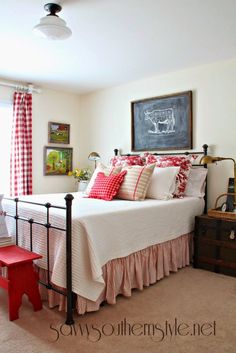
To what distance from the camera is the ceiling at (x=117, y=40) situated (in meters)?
2.19

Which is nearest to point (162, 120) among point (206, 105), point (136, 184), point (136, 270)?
point (206, 105)

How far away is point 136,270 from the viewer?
250 centimetres

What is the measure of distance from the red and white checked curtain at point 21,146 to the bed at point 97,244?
1381 mm

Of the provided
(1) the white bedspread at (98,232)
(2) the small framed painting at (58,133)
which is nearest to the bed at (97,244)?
(1) the white bedspread at (98,232)

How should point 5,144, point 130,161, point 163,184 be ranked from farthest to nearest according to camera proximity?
point 5,144, point 130,161, point 163,184

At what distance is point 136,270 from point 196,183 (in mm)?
1387

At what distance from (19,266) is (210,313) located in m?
1.42

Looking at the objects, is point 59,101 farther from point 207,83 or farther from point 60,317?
point 60,317

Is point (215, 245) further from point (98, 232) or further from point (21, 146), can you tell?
point (21, 146)

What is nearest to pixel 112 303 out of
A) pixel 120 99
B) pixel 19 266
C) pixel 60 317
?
pixel 60 317

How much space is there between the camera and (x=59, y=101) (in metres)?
4.62

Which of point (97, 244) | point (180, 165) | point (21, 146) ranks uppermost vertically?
point (21, 146)

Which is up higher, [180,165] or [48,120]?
[48,120]

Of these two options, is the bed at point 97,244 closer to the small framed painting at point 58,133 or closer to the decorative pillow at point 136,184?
the decorative pillow at point 136,184
